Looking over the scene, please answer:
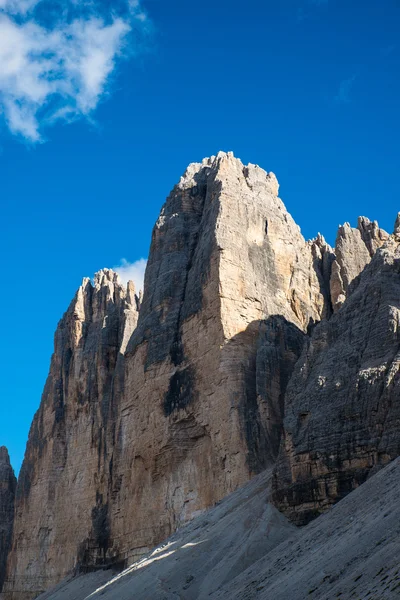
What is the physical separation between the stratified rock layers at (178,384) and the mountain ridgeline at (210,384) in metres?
0.11

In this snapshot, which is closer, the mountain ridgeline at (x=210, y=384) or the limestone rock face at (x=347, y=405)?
the limestone rock face at (x=347, y=405)

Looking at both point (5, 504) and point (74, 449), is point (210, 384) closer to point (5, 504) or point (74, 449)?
point (74, 449)

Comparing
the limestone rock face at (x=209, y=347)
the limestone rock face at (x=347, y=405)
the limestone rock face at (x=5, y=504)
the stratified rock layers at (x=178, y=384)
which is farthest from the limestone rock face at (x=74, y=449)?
the limestone rock face at (x=347, y=405)

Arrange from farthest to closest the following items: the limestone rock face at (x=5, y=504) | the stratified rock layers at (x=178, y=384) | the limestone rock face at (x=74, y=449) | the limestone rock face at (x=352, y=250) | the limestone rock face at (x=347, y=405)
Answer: the limestone rock face at (x=5, y=504)
the limestone rock face at (x=74, y=449)
the limestone rock face at (x=352, y=250)
the stratified rock layers at (x=178, y=384)
the limestone rock face at (x=347, y=405)

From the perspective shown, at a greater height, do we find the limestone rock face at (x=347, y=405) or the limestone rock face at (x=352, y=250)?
the limestone rock face at (x=352, y=250)

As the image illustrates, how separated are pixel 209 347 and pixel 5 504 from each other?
34.8 meters

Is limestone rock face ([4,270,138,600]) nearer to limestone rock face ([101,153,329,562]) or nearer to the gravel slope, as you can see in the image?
limestone rock face ([101,153,329,562])

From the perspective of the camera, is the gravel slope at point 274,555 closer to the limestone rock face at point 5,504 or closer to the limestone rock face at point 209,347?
the limestone rock face at point 209,347

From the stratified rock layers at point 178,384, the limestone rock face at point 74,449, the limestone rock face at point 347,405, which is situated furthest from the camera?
the limestone rock face at point 74,449

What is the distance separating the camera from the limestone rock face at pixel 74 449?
5856 centimetres

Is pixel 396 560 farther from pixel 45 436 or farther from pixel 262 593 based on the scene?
pixel 45 436

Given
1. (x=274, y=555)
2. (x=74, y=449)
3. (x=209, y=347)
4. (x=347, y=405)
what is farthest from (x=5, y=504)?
(x=274, y=555)

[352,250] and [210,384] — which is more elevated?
[352,250]

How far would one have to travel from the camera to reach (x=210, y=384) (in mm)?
46875
